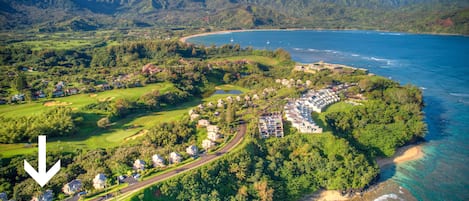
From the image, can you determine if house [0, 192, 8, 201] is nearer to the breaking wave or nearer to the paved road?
the paved road

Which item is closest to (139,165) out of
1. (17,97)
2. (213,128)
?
(213,128)

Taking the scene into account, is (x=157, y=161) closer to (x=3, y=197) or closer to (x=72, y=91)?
(x=3, y=197)

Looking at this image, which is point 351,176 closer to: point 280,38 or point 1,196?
point 1,196

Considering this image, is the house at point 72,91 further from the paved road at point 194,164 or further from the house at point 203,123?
the paved road at point 194,164

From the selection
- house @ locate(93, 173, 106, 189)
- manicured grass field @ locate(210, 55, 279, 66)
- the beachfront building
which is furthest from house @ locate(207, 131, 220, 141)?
manicured grass field @ locate(210, 55, 279, 66)

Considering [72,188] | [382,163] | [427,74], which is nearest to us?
[72,188]

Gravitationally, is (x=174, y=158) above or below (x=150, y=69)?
below
